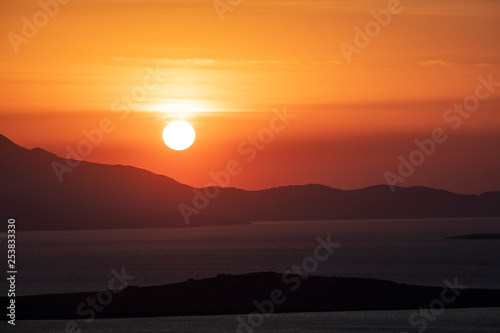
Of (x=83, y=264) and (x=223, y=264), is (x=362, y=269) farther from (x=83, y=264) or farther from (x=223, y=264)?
(x=83, y=264)

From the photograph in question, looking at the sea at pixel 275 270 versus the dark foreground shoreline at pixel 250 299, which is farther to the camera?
the dark foreground shoreline at pixel 250 299

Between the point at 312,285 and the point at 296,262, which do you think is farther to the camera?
the point at 296,262

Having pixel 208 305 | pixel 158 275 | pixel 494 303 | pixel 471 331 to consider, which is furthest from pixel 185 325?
pixel 158 275

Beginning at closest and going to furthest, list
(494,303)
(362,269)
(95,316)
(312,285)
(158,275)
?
(95,316), (494,303), (312,285), (158,275), (362,269)

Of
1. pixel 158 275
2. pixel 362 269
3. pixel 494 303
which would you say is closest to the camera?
pixel 494 303

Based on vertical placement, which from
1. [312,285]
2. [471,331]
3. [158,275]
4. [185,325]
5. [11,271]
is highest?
[11,271]

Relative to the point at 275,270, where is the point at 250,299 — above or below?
below

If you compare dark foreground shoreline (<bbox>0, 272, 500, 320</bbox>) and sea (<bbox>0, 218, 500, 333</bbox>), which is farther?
dark foreground shoreline (<bbox>0, 272, 500, 320</bbox>)

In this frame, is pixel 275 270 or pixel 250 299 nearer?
pixel 250 299
